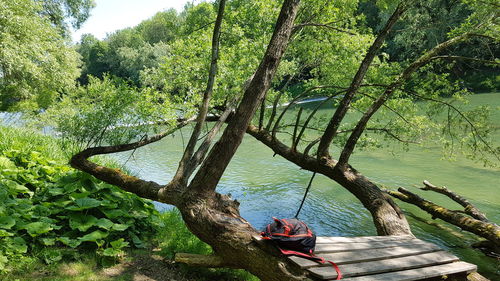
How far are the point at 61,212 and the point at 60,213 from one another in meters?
0.02

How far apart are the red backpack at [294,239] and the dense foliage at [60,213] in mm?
2176

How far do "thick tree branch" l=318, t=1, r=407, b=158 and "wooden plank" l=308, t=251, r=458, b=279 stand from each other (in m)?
2.75

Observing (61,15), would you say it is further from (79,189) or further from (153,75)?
(79,189)

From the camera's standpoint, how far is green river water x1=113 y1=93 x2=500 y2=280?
712cm

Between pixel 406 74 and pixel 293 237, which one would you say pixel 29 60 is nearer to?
pixel 406 74

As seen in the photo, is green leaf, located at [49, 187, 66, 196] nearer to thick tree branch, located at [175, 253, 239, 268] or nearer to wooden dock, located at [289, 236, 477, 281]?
thick tree branch, located at [175, 253, 239, 268]

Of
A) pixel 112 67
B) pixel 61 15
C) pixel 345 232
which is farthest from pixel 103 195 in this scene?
pixel 112 67

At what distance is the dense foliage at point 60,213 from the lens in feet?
13.4

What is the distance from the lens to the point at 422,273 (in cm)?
330

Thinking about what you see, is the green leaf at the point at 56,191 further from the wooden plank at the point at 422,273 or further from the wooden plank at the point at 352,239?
the wooden plank at the point at 422,273

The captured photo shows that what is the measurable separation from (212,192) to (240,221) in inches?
22.0

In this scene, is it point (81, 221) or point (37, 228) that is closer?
point (37, 228)

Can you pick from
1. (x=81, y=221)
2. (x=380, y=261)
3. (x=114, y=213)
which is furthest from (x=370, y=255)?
(x=81, y=221)

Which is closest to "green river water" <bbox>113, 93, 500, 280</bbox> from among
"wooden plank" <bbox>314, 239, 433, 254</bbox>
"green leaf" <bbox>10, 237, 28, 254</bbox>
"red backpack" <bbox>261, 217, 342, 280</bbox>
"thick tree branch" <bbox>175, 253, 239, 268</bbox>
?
"wooden plank" <bbox>314, 239, 433, 254</bbox>
